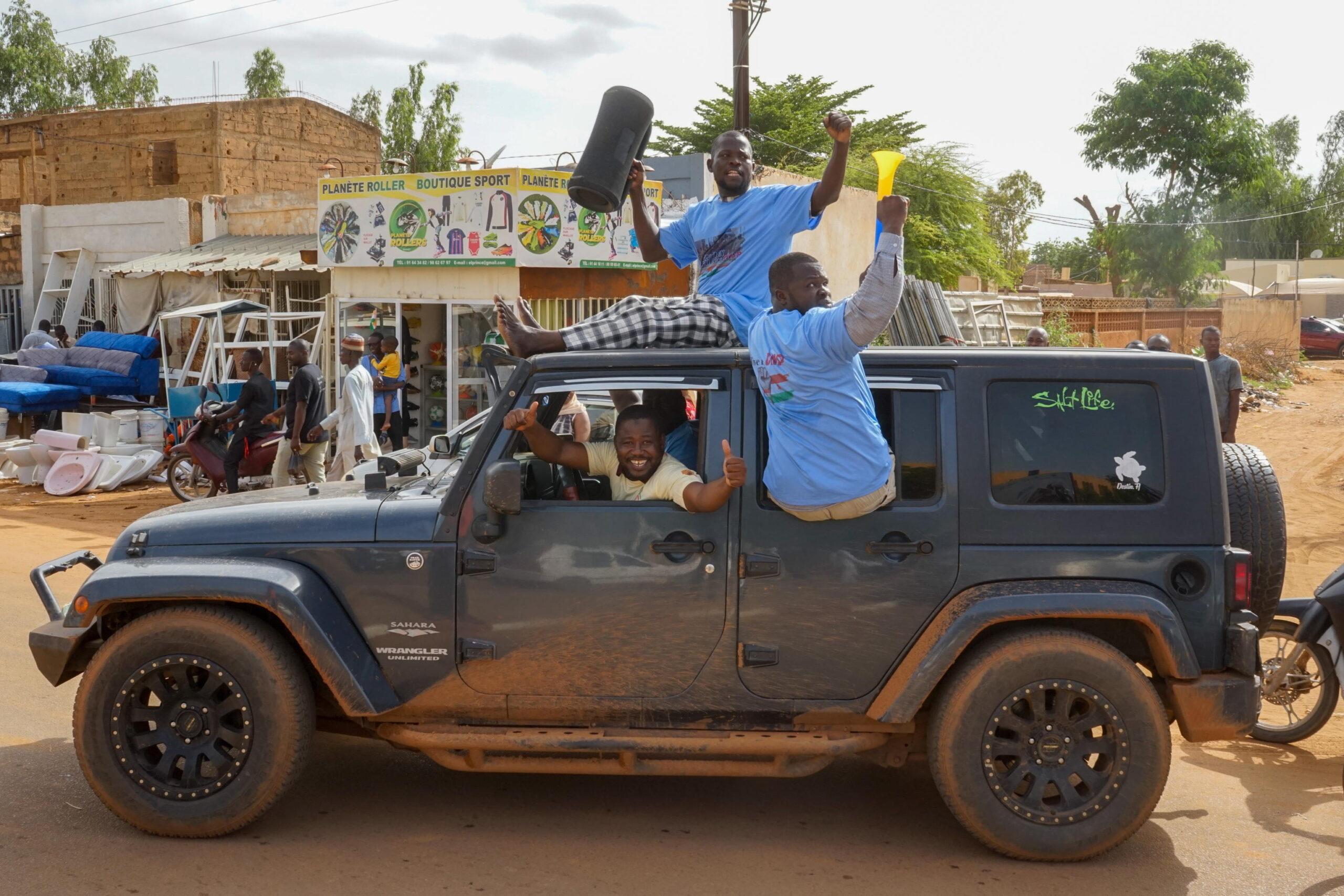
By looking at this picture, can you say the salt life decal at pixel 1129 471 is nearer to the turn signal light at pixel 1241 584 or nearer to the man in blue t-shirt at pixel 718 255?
the turn signal light at pixel 1241 584

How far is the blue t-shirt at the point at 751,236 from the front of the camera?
17.6ft

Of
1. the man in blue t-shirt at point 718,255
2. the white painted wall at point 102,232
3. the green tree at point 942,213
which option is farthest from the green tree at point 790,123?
the man in blue t-shirt at point 718,255

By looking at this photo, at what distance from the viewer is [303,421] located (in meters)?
11.7

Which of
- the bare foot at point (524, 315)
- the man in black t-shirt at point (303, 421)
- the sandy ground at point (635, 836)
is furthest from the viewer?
the man in black t-shirt at point (303, 421)

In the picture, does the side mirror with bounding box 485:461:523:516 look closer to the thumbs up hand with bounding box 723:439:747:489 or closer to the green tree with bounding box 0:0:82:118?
the thumbs up hand with bounding box 723:439:747:489

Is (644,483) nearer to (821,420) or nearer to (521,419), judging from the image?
(521,419)

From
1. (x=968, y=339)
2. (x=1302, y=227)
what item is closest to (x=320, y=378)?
(x=968, y=339)

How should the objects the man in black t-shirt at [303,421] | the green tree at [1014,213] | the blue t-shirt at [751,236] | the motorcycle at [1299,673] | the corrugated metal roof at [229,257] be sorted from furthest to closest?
the green tree at [1014,213] → the corrugated metal roof at [229,257] → the man in black t-shirt at [303,421] → the blue t-shirt at [751,236] → the motorcycle at [1299,673]

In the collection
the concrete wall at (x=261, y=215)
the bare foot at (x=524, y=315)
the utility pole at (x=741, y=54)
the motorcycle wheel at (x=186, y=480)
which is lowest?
the motorcycle wheel at (x=186, y=480)

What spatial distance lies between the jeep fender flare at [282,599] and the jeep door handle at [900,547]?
1743 millimetres

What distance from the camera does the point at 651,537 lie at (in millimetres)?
4227

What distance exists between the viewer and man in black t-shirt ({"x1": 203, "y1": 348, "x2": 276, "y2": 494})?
1241 cm

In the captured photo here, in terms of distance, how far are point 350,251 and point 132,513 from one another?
12.3ft

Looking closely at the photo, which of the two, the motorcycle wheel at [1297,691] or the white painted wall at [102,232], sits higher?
the white painted wall at [102,232]
